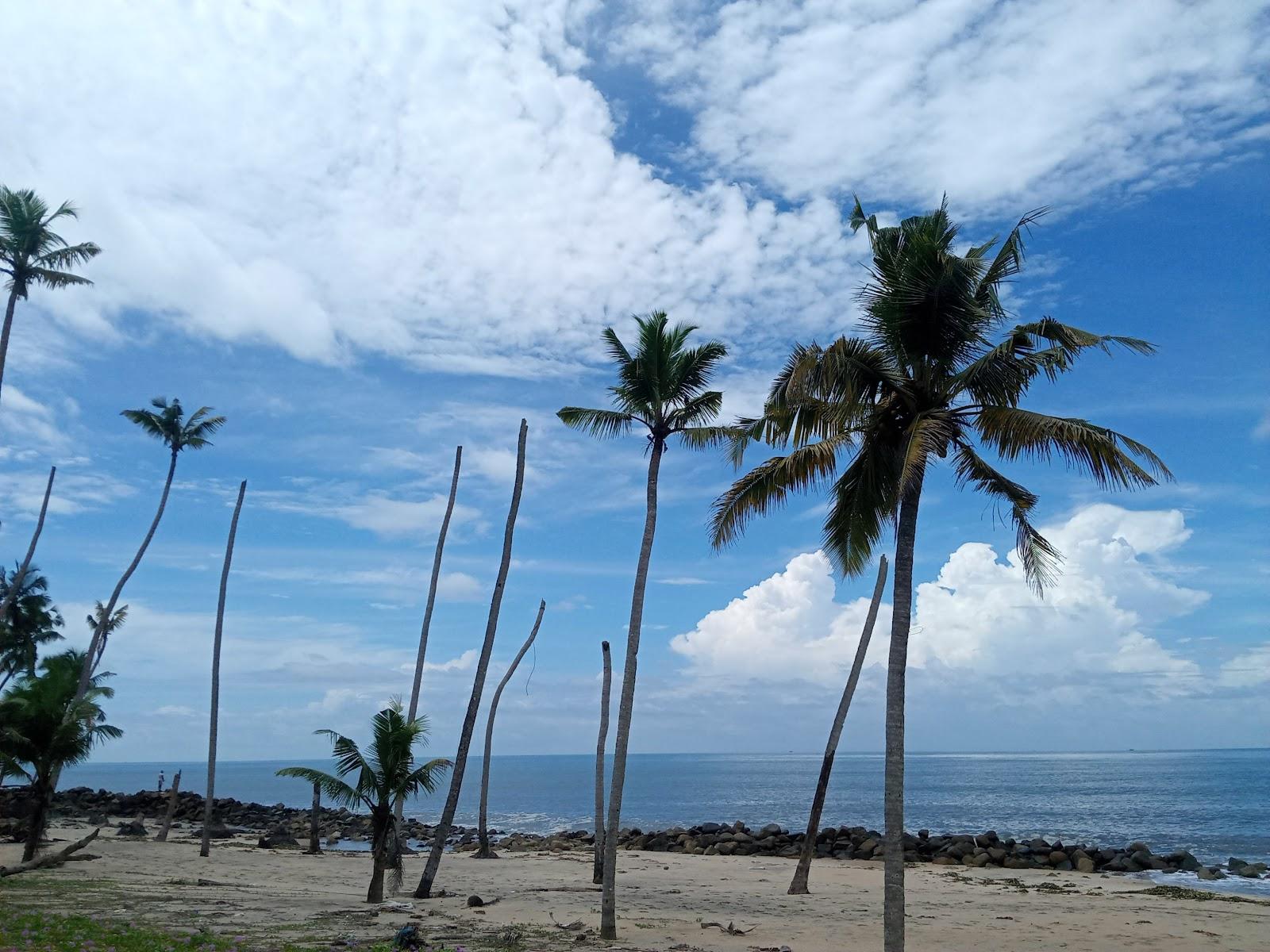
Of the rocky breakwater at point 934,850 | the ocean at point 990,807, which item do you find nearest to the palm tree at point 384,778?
the rocky breakwater at point 934,850

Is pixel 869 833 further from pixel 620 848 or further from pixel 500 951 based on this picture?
pixel 500 951

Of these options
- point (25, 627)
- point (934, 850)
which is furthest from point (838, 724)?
point (25, 627)

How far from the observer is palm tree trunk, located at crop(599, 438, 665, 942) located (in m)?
14.6

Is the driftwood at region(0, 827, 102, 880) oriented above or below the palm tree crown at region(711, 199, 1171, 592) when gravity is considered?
below

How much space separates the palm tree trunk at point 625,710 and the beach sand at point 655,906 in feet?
1.73

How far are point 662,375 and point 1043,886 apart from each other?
55.7ft

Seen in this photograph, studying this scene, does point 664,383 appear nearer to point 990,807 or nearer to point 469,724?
point 469,724

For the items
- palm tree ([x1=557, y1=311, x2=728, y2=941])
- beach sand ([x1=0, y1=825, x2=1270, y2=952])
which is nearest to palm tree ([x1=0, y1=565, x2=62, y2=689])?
beach sand ([x1=0, y1=825, x2=1270, y2=952])

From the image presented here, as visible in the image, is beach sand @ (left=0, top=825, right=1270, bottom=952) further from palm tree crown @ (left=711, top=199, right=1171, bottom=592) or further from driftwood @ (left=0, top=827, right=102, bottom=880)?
palm tree crown @ (left=711, top=199, right=1171, bottom=592)

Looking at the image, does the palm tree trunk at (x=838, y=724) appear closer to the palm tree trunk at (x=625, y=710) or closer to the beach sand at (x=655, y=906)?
the beach sand at (x=655, y=906)

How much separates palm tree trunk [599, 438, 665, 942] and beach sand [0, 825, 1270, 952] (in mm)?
528

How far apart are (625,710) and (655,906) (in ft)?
20.0

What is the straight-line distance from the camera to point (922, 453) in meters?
11.0

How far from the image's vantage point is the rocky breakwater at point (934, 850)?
3131cm
